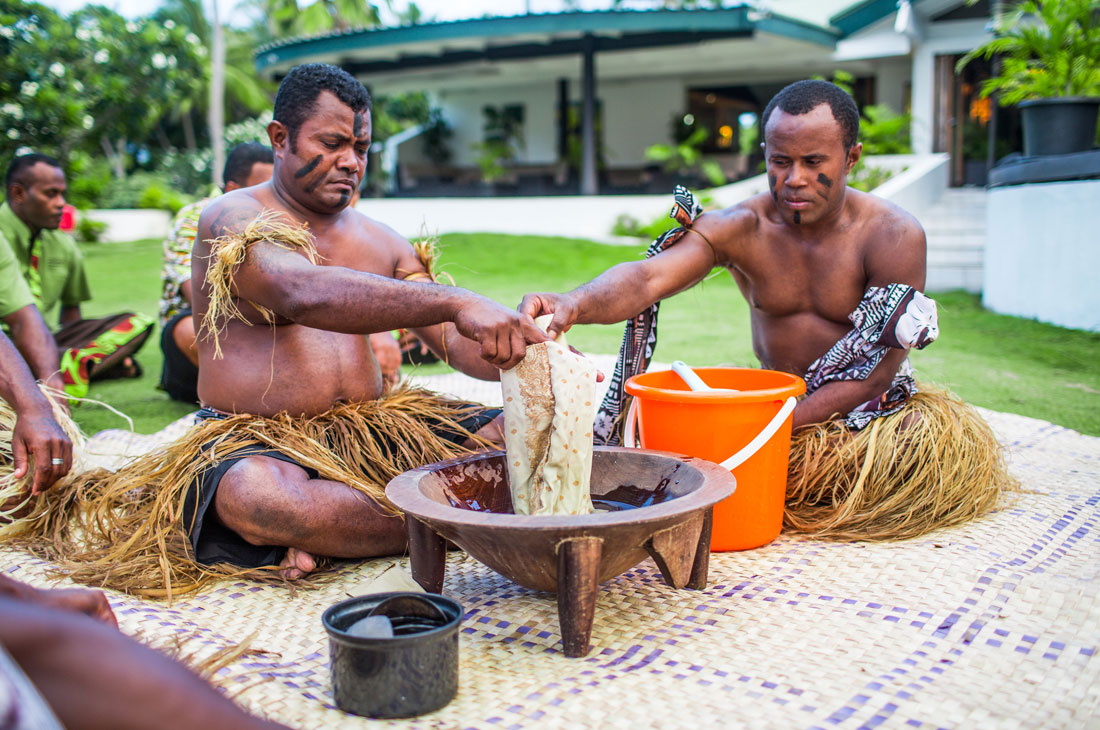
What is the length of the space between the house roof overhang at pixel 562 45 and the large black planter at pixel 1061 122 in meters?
6.33

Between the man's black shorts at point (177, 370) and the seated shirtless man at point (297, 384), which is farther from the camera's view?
the man's black shorts at point (177, 370)

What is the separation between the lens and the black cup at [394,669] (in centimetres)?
160

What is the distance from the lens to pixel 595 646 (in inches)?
76.7

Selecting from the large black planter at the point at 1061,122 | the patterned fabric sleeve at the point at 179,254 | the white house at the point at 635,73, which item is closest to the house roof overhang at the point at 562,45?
the white house at the point at 635,73

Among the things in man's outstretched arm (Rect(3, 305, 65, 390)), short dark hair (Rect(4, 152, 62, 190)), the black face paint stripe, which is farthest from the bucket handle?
short dark hair (Rect(4, 152, 62, 190))

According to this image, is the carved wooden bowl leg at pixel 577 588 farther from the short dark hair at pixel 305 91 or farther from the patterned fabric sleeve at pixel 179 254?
the patterned fabric sleeve at pixel 179 254

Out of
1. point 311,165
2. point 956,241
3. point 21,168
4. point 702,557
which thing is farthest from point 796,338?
point 956,241

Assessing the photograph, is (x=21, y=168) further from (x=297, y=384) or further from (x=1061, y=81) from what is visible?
(x=1061, y=81)

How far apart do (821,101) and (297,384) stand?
186 cm

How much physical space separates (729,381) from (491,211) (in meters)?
12.0

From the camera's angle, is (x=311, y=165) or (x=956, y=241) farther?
(x=956, y=241)

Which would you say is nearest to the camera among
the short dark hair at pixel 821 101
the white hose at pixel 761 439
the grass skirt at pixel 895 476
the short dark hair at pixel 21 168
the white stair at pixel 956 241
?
the white hose at pixel 761 439

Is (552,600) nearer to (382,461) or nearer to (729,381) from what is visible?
(382,461)

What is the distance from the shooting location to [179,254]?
4543mm
